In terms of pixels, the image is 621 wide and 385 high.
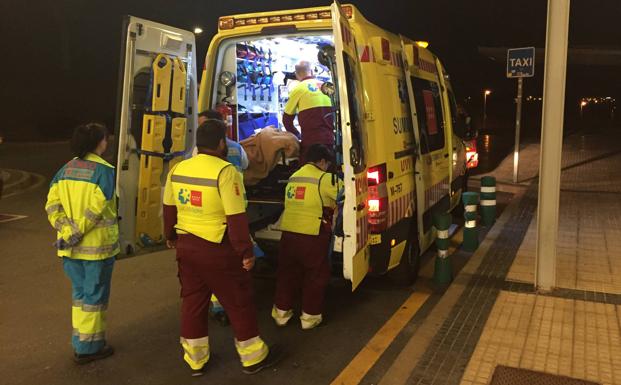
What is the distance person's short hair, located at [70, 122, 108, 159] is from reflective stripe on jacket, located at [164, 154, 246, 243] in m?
0.71

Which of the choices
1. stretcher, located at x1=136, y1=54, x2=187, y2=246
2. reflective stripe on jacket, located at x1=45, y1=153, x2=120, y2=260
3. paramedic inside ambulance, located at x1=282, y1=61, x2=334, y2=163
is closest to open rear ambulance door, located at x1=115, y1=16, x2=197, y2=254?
stretcher, located at x1=136, y1=54, x2=187, y2=246

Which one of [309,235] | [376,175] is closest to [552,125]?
[376,175]

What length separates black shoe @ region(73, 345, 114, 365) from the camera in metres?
4.00

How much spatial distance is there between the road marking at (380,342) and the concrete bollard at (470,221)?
150 cm

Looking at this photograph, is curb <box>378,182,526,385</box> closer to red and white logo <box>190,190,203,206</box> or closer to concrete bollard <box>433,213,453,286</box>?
concrete bollard <box>433,213,453,286</box>

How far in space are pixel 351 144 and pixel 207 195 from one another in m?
1.09

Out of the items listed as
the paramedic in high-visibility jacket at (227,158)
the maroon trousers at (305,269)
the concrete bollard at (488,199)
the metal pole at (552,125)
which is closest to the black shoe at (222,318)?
the paramedic in high-visibility jacket at (227,158)

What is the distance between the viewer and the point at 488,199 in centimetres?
820

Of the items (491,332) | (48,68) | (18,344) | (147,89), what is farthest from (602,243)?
(48,68)

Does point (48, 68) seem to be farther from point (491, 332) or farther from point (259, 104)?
point (491, 332)

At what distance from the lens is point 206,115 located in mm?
4574

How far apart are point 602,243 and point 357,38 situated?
14.9ft

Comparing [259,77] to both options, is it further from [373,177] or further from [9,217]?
[9,217]

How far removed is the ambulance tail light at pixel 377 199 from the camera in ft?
14.9
